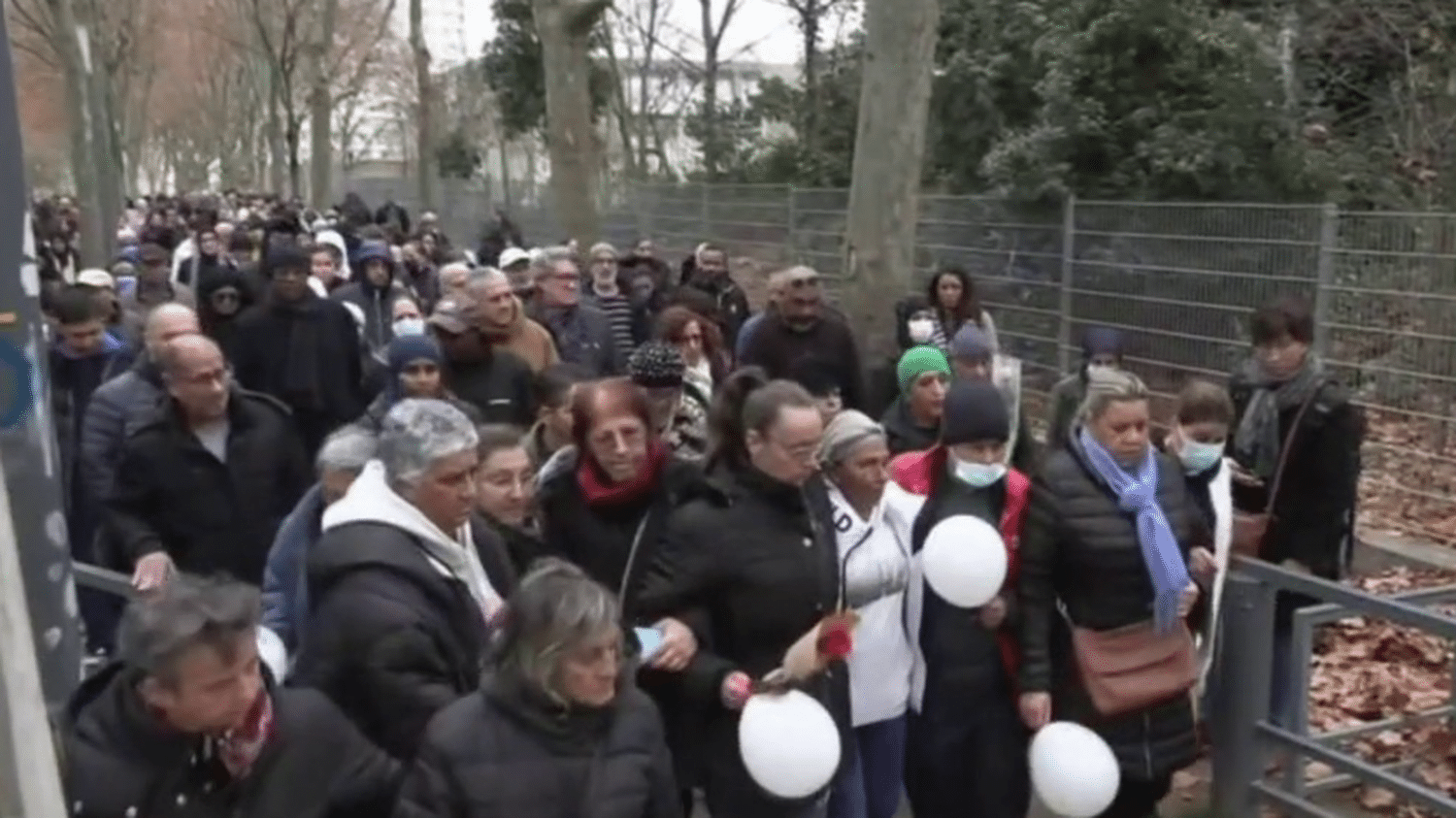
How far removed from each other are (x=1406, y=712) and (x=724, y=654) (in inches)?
131

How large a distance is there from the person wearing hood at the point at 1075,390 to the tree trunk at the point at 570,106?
10002mm

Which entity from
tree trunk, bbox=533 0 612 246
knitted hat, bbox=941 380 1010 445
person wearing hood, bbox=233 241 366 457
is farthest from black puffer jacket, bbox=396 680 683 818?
tree trunk, bbox=533 0 612 246

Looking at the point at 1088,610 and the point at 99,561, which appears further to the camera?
the point at 99,561

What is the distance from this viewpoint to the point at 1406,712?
6711 millimetres

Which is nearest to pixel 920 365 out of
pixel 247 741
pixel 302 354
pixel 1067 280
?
pixel 302 354

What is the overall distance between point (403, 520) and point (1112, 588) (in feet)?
7.48

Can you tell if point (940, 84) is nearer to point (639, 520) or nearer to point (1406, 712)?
point (1406, 712)

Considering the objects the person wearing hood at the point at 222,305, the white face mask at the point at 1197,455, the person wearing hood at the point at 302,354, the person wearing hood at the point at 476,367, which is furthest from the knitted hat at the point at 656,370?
the person wearing hood at the point at 222,305

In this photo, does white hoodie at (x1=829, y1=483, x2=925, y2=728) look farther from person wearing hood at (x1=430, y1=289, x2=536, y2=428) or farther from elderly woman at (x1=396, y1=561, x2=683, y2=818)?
person wearing hood at (x1=430, y1=289, x2=536, y2=428)

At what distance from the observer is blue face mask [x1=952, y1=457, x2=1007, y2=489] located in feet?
16.8

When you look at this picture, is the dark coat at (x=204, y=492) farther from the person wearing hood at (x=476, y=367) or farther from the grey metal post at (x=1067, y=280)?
the grey metal post at (x=1067, y=280)

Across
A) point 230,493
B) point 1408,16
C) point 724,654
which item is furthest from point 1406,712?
point 1408,16

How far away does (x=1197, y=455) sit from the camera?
18.2 feet

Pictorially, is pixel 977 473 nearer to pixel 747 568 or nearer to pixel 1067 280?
pixel 747 568
